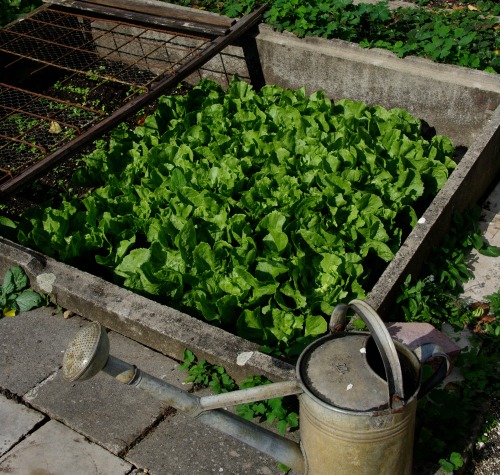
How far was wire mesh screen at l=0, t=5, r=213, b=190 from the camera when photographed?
7520mm

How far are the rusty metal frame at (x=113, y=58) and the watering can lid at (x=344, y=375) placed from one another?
9.39 ft

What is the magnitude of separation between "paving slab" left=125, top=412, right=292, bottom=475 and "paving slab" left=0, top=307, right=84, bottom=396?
0.91 metres

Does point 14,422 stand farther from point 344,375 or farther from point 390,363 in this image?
point 390,363

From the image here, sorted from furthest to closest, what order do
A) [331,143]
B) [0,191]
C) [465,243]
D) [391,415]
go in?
[331,143]
[465,243]
[0,191]
[391,415]

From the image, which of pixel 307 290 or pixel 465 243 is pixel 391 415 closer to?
pixel 307 290

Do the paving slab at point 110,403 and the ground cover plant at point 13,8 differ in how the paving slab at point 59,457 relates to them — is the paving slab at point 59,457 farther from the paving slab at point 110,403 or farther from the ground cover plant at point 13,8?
the ground cover plant at point 13,8

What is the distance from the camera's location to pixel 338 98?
22.7ft

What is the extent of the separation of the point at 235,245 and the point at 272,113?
1.75m

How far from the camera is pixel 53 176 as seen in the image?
6.73 meters

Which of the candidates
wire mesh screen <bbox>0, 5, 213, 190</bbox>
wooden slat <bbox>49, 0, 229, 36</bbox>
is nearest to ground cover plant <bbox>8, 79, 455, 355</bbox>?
wooden slat <bbox>49, 0, 229, 36</bbox>

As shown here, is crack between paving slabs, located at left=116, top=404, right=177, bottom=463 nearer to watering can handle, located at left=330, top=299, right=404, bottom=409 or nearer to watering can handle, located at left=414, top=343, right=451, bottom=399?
watering can handle, located at left=414, top=343, right=451, bottom=399

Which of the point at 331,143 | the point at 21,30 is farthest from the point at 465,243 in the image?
the point at 21,30

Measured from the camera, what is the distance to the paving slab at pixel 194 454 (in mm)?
3826

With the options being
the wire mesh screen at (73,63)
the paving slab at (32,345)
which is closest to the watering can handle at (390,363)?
the paving slab at (32,345)
